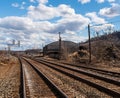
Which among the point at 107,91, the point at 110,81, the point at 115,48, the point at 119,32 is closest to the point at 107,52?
the point at 115,48

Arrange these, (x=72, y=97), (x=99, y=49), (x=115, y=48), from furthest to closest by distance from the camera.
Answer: (x=99, y=49) < (x=115, y=48) < (x=72, y=97)

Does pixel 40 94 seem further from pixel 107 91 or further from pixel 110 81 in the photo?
pixel 110 81

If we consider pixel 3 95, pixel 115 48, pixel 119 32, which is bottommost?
pixel 3 95

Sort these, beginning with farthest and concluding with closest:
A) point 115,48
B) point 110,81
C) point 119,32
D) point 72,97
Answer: point 119,32 → point 115,48 → point 110,81 → point 72,97

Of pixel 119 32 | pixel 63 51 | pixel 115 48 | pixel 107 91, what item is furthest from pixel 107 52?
pixel 119 32

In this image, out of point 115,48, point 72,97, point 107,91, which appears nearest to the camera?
point 72,97

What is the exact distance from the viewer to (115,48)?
182 ft

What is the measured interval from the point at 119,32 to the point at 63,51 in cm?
9471

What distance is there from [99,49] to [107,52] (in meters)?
6.24

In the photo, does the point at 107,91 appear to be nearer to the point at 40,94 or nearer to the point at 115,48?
the point at 40,94

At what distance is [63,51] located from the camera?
85.9 metres

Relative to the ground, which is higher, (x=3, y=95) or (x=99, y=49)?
(x=99, y=49)

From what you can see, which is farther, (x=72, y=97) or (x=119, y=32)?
(x=119, y=32)

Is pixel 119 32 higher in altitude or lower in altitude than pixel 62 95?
higher
